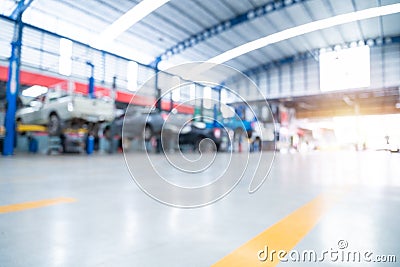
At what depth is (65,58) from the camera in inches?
547

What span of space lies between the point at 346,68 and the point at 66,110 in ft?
60.1

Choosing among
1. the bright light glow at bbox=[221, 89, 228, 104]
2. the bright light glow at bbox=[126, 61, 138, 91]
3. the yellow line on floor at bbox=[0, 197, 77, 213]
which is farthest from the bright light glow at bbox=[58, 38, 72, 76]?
the bright light glow at bbox=[221, 89, 228, 104]

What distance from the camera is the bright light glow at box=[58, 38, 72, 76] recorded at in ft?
45.6

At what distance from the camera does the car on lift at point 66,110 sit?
6539mm

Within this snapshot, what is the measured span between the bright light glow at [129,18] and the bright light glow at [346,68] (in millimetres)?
12917

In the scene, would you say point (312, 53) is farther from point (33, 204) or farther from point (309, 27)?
point (33, 204)

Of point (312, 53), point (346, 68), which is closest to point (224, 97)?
point (346, 68)

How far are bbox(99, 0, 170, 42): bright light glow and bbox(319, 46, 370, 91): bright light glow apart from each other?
12917 mm

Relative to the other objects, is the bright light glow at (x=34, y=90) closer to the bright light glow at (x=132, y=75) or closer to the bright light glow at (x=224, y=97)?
the bright light glow at (x=132, y=75)

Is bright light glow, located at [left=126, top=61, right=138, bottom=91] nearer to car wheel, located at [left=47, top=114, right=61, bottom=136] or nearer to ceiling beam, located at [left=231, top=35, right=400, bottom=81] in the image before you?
car wheel, located at [left=47, top=114, right=61, bottom=136]

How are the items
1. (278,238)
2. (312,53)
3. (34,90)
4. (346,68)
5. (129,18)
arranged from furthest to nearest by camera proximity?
(312,53), (346,68), (129,18), (34,90), (278,238)

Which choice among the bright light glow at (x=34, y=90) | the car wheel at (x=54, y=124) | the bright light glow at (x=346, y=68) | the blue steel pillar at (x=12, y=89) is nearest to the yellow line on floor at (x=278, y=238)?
the car wheel at (x=54, y=124)

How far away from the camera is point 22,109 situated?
29.5ft

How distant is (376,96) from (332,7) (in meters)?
11.5
